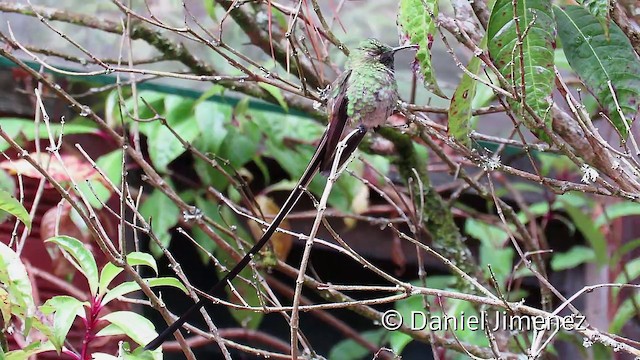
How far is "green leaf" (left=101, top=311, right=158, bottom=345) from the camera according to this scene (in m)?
0.98

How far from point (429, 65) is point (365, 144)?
74 cm

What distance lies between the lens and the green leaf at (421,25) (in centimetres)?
94

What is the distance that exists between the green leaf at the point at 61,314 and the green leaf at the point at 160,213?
91 centimetres

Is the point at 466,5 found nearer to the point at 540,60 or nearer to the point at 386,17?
the point at 540,60

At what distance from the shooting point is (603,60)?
1.03 meters

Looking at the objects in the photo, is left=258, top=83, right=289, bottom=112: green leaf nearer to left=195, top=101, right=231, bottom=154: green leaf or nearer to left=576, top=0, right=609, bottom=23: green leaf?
left=195, top=101, right=231, bottom=154: green leaf

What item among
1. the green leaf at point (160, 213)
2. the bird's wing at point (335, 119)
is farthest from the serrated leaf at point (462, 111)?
the green leaf at point (160, 213)

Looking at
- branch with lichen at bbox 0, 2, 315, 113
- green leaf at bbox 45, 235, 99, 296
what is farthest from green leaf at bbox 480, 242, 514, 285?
green leaf at bbox 45, 235, 99, 296

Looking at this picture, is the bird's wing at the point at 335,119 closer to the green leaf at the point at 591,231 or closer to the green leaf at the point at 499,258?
the green leaf at the point at 591,231

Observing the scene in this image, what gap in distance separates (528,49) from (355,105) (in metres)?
0.24

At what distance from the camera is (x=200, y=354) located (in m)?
2.46

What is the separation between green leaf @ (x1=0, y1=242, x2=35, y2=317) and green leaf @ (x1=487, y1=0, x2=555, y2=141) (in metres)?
Answer: 0.67

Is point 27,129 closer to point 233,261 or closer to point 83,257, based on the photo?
point 233,261

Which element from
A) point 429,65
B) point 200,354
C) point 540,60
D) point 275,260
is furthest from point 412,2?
point 200,354
